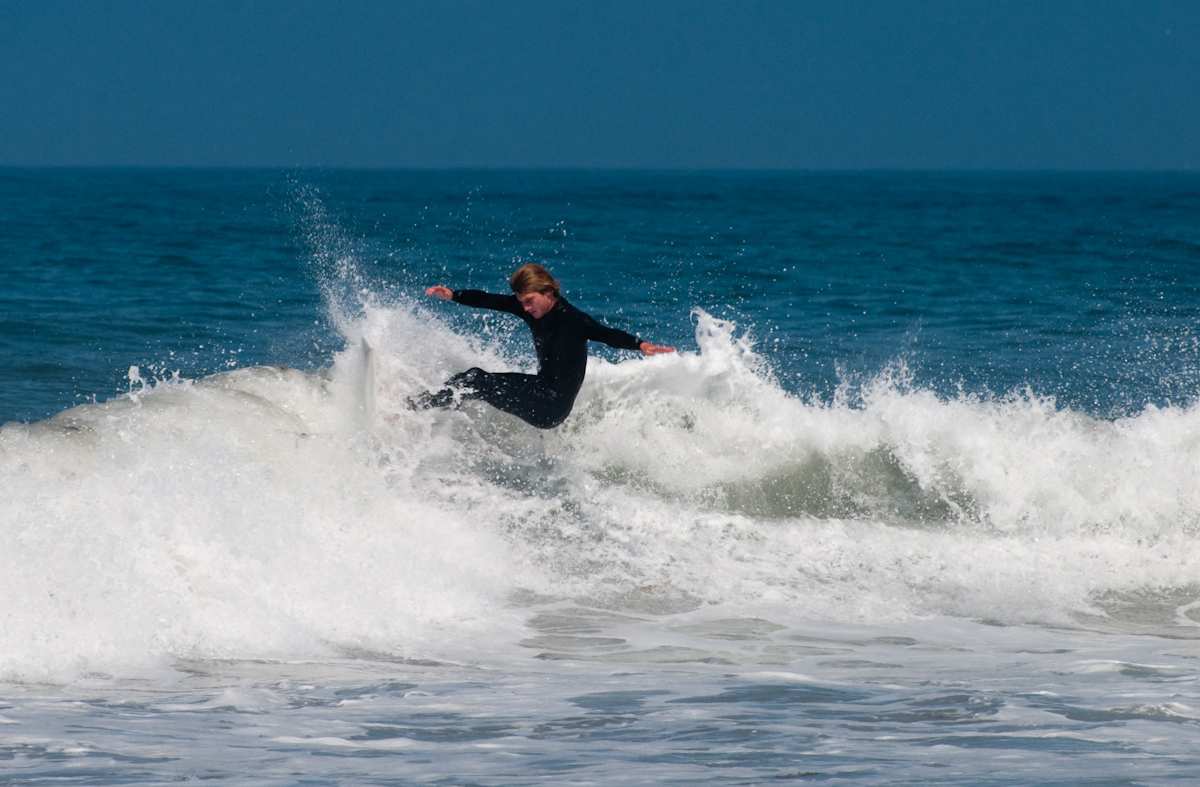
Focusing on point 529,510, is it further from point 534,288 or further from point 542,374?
point 534,288

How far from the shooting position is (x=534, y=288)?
7.95 meters

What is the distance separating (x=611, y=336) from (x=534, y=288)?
0.51m

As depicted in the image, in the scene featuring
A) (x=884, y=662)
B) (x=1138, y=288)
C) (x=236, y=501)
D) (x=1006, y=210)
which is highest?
(x=1006, y=210)

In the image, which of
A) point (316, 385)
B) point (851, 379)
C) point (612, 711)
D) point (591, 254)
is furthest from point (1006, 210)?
point (612, 711)

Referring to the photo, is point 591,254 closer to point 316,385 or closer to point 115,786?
point 316,385

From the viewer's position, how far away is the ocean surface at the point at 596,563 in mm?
4605

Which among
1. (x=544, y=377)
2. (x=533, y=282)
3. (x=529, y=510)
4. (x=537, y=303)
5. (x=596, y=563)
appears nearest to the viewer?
(x=596, y=563)

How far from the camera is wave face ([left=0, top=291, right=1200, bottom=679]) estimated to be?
20.9 feet

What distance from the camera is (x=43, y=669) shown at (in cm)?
545

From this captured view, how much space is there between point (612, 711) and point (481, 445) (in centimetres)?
388

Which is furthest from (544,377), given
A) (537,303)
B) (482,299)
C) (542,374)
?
(482,299)

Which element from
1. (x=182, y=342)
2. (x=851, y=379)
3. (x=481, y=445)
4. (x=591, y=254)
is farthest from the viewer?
(x=591, y=254)

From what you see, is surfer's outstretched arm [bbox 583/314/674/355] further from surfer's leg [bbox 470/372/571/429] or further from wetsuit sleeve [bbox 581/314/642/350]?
surfer's leg [bbox 470/372/571/429]

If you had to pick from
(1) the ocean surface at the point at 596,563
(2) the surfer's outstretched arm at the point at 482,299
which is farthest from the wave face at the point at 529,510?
(2) the surfer's outstretched arm at the point at 482,299
